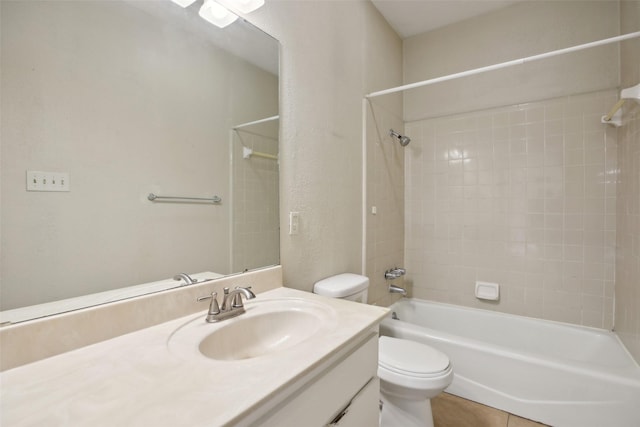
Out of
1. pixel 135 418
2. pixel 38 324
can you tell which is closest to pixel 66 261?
pixel 38 324

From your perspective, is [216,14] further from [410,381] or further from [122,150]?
[410,381]

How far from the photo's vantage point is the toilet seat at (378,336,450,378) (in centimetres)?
128

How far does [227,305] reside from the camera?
978 millimetres

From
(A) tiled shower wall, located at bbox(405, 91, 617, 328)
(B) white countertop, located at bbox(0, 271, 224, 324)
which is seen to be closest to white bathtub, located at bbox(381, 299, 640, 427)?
(A) tiled shower wall, located at bbox(405, 91, 617, 328)

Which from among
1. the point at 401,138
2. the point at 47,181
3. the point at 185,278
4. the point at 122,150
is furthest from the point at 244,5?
the point at 401,138

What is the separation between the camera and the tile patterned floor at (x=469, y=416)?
1.56 m

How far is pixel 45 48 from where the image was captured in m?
0.72

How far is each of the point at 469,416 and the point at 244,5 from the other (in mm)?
2352

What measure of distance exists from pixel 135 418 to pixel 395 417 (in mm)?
1307

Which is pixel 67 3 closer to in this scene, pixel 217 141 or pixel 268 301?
pixel 217 141

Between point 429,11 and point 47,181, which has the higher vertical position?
point 429,11

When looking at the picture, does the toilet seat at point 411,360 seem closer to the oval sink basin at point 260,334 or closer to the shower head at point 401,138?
the oval sink basin at point 260,334

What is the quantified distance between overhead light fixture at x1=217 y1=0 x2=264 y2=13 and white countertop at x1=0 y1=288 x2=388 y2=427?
124 cm

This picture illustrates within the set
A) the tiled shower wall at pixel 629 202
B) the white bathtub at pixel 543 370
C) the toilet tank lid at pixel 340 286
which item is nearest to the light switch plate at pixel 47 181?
the toilet tank lid at pixel 340 286
